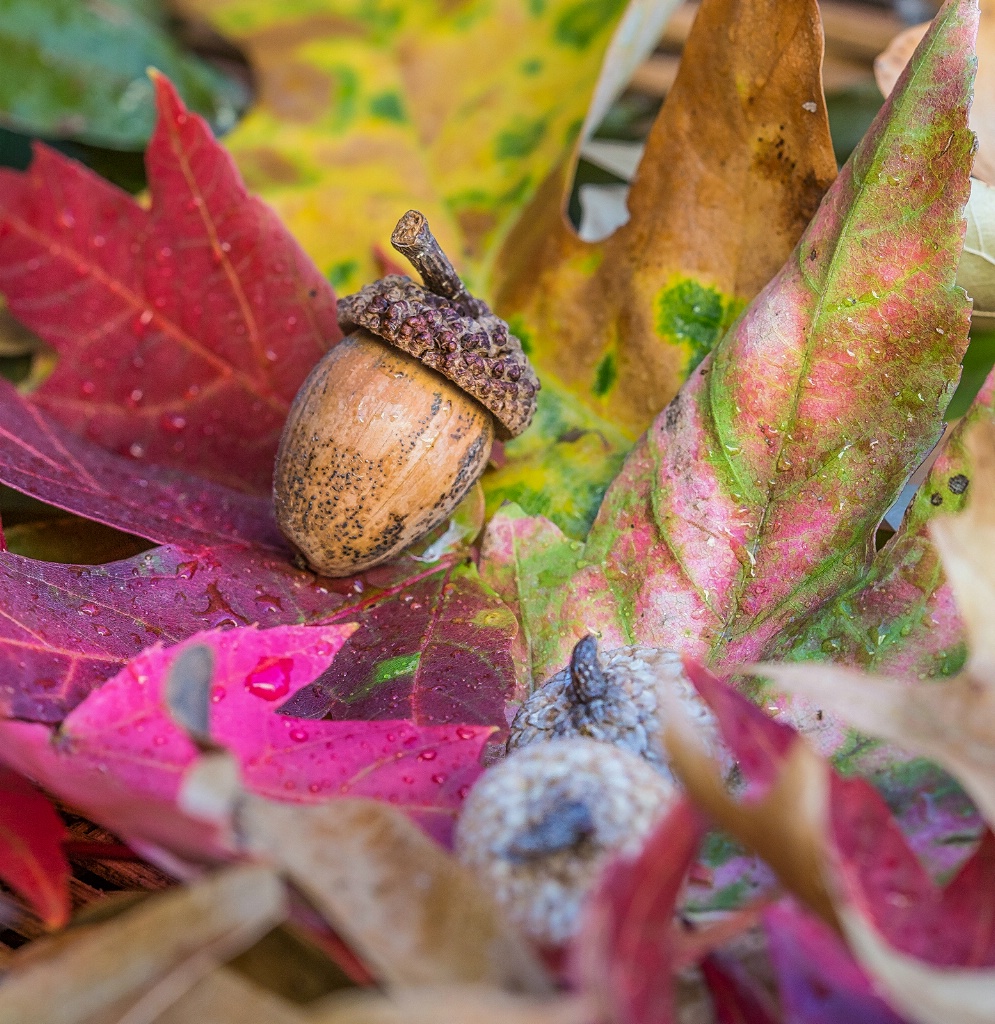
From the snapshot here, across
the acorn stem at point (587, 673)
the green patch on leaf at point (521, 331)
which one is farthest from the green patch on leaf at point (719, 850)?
the green patch on leaf at point (521, 331)

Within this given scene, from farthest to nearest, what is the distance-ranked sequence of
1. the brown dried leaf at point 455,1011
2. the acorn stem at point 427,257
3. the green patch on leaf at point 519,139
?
the green patch on leaf at point 519,139 < the acorn stem at point 427,257 < the brown dried leaf at point 455,1011

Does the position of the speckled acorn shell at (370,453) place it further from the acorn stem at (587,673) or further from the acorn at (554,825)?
the acorn at (554,825)

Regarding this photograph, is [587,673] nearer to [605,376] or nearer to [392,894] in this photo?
[392,894]

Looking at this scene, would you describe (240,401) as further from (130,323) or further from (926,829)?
(926,829)

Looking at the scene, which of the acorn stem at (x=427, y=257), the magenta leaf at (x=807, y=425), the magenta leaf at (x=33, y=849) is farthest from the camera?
the acorn stem at (x=427, y=257)

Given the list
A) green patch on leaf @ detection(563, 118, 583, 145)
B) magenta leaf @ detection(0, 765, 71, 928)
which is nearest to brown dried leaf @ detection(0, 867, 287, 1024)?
magenta leaf @ detection(0, 765, 71, 928)

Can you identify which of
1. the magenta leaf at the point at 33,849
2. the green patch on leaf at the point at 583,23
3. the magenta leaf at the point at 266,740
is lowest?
the magenta leaf at the point at 33,849
